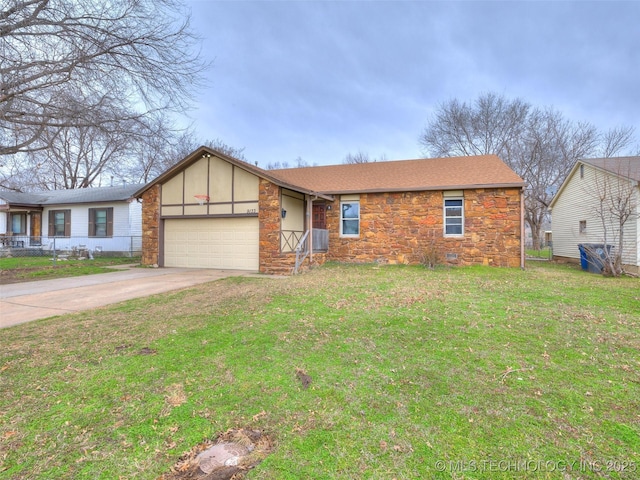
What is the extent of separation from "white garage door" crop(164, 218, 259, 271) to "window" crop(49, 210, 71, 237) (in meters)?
9.70

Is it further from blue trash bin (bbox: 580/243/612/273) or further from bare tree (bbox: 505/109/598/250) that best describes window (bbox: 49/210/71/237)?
bare tree (bbox: 505/109/598/250)

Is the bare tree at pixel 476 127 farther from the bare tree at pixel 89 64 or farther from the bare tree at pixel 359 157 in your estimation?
the bare tree at pixel 89 64

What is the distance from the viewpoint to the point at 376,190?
12320 millimetres

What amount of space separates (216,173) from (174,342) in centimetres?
870

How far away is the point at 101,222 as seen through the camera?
17.1 m

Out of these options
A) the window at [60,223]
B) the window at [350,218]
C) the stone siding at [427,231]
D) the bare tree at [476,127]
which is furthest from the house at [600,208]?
the window at [60,223]

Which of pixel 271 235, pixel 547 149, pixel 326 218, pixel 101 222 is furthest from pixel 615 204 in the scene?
pixel 101 222

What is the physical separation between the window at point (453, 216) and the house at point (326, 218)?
1.4 inches

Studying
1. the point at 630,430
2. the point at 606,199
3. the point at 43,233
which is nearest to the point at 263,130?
the point at 43,233

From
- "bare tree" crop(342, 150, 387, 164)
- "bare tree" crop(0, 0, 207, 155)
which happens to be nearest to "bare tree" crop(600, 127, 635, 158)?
"bare tree" crop(342, 150, 387, 164)

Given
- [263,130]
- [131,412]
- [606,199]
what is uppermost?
[263,130]

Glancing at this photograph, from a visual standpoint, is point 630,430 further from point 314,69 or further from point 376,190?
point 314,69

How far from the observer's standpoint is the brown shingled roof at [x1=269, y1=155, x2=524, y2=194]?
11758mm

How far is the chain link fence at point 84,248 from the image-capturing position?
1633cm
